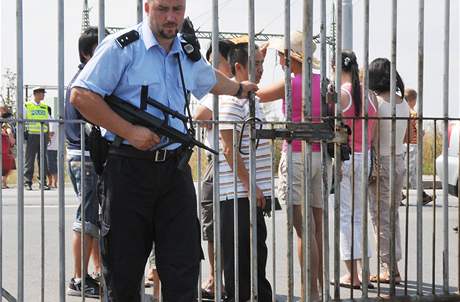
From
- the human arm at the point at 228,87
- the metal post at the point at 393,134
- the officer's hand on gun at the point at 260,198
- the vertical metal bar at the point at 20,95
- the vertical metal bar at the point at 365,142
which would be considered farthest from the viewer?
the officer's hand on gun at the point at 260,198

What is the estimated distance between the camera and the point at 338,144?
15.2ft

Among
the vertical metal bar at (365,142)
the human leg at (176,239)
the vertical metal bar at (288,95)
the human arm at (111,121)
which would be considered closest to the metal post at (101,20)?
the human arm at (111,121)

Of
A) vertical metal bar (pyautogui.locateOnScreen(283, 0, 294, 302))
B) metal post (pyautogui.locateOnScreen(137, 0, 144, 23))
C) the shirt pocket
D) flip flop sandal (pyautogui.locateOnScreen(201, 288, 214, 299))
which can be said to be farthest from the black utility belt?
flip flop sandal (pyautogui.locateOnScreen(201, 288, 214, 299))

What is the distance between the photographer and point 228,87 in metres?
4.22

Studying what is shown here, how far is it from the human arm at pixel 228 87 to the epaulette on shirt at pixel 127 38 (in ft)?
1.88

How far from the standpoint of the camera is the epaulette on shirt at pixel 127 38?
3711mm

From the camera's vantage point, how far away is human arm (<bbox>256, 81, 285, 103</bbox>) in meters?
4.85

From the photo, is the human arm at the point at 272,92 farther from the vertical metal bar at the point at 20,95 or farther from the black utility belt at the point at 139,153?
the vertical metal bar at the point at 20,95

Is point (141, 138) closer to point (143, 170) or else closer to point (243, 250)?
point (143, 170)

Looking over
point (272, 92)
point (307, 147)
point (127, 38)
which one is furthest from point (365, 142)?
point (127, 38)

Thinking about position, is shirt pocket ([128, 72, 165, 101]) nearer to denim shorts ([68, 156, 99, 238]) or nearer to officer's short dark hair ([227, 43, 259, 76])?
denim shorts ([68, 156, 99, 238])

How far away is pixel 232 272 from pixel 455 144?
5.30m

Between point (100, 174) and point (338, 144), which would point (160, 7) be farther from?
point (338, 144)

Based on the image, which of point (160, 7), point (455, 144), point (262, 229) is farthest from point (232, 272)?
point (455, 144)
